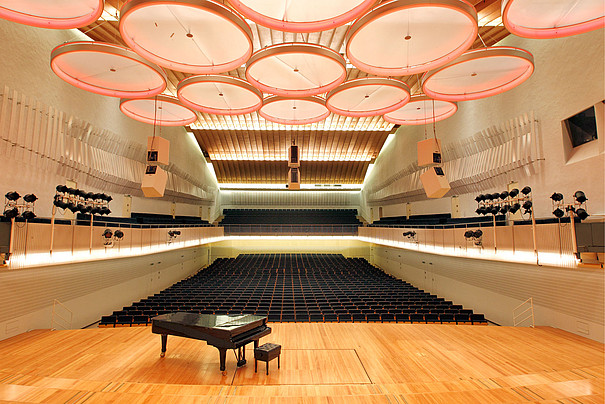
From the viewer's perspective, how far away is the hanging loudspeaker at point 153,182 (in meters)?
9.48

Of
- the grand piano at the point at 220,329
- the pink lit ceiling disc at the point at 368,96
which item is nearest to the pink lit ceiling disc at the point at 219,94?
the pink lit ceiling disc at the point at 368,96

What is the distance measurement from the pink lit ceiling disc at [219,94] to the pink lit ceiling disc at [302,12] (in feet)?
10.8

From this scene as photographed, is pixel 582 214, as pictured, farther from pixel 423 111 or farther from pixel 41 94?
pixel 41 94

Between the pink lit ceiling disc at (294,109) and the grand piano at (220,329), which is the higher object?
the pink lit ceiling disc at (294,109)

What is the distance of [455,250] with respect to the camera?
1080 centimetres

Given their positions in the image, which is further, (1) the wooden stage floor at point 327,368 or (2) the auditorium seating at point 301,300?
(2) the auditorium seating at point 301,300

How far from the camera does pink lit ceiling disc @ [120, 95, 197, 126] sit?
A: 10.7m

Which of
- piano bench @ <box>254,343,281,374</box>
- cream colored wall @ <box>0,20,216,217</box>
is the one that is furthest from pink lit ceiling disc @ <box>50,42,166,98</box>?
piano bench @ <box>254,343,281,374</box>

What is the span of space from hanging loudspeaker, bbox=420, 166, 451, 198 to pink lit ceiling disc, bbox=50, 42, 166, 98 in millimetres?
8664

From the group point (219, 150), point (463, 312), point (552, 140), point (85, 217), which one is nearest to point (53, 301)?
point (85, 217)

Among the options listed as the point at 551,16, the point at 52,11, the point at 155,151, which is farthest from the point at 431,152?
the point at 52,11

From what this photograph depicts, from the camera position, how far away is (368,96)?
9.70 meters

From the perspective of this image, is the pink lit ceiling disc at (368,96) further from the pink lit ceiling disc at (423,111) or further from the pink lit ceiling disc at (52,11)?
the pink lit ceiling disc at (52,11)

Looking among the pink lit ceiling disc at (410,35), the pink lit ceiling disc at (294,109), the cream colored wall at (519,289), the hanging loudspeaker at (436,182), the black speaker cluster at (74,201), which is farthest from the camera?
the pink lit ceiling disc at (294,109)
